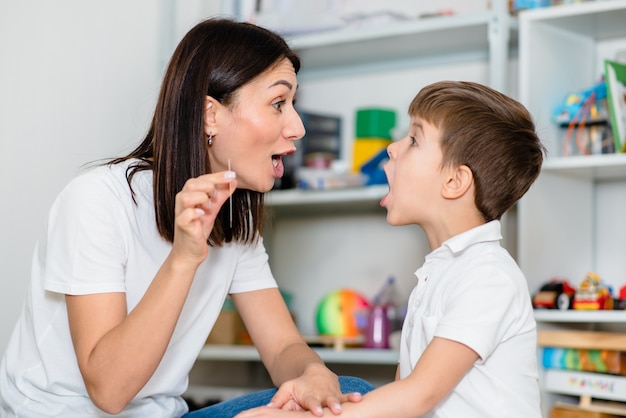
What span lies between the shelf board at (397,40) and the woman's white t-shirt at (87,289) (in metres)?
1.06

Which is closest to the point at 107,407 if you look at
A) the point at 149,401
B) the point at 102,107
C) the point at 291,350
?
the point at 149,401

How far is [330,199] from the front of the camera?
239 cm

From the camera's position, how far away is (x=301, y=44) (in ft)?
8.21

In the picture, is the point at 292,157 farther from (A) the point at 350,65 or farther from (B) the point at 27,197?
(B) the point at 27,197

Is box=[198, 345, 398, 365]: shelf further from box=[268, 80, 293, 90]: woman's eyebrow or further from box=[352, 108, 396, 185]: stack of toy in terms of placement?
box=[268, 80, 293, 90]: woman's eyebrow

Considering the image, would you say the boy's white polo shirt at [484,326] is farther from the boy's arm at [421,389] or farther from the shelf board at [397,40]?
the shelf board at [397,40]

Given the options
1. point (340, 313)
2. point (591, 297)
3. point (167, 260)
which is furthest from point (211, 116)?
point (340, 313)

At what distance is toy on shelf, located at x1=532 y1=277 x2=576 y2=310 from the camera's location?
6.65ft

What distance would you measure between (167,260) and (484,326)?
17.7 inches

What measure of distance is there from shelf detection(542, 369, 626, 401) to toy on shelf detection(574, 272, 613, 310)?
0.52ft

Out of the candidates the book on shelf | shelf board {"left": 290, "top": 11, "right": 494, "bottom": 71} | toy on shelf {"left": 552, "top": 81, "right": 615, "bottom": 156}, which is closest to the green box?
shelf board {"left": 290, "top": 11, "right": 494, "bottom": 71}

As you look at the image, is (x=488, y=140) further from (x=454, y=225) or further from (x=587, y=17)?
(x=587, y=17)

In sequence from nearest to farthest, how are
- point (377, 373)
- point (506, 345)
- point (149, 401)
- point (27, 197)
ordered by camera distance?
point (506, 345)
point (149, 401)
point (27, 197)
point (377, 373)

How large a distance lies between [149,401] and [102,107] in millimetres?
1168
